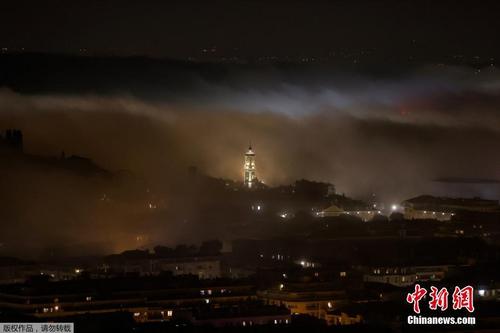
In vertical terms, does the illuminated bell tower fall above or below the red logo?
above

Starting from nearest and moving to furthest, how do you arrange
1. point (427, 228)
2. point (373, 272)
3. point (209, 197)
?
point (373, 272), point (427, 228), point (209, 197)

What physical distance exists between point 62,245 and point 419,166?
7490 millimetres

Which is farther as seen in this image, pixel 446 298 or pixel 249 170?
pixel 249 170

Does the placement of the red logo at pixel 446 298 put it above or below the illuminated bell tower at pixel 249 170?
below

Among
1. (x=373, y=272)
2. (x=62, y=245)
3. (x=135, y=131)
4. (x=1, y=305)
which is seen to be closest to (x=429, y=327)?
(x=1, y=305)

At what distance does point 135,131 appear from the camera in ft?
79.6

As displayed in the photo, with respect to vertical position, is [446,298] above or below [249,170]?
below

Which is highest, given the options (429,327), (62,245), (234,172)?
(234,172)

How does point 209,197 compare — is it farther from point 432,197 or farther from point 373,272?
point 373,272

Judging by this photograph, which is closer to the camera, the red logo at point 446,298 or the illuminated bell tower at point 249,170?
the red logo at point 446,298

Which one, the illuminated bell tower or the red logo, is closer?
the red logo

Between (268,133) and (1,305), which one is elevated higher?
(268,133)

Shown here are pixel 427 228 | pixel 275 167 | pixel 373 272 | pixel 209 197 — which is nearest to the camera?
pixel 373 272

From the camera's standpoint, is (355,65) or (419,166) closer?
(355,65)
